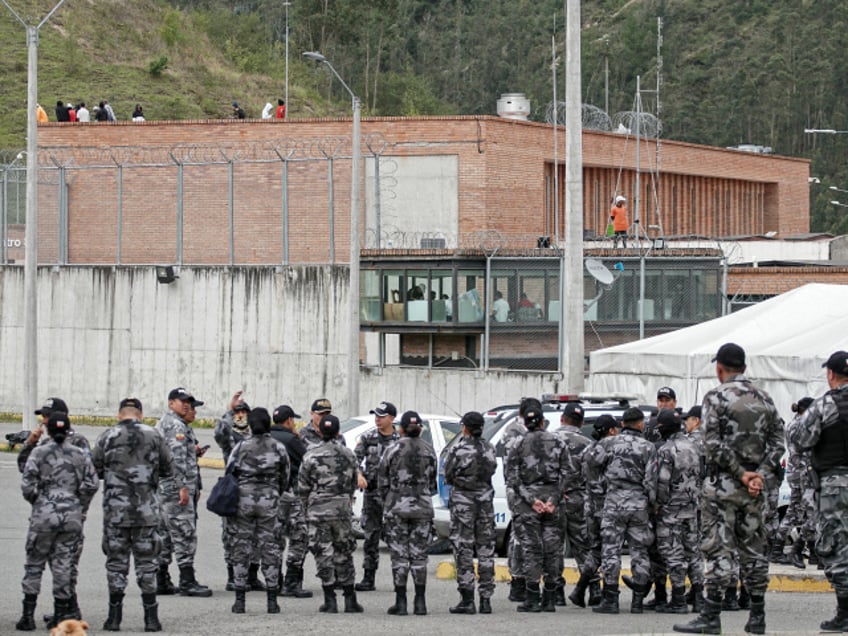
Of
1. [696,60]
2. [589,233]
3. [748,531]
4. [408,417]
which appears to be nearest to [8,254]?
[589,233]

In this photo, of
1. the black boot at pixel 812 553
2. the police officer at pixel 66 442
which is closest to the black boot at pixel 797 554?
the black boot at pixel 812 553

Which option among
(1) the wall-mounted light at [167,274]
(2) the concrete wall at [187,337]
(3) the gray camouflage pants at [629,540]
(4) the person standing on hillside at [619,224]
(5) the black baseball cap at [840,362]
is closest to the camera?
(5) the black baseball cap at [840,362]

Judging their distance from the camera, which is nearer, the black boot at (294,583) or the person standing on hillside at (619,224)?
the black boot at (294,583)

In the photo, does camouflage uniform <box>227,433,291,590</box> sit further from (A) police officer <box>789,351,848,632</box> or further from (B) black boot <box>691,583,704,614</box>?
(A) police officer <box>789,351,848,632</box>

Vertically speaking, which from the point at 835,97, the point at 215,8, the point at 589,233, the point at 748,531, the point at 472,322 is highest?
the point at 215,8

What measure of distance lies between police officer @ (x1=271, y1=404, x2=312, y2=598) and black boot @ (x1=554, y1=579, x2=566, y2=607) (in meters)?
2.19

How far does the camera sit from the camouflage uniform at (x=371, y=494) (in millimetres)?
14133

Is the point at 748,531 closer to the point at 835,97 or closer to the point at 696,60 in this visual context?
the point at 835,97

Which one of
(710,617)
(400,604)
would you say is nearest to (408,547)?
(400,604)

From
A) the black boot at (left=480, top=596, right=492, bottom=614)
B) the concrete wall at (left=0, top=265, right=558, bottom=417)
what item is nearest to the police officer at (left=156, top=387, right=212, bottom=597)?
the black boot at (left=480, top=596, right=492, bottom=614)

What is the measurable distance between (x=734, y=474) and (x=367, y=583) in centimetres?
498

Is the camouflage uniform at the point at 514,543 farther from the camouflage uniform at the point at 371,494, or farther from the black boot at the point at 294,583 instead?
the black boot at the point at 294,583

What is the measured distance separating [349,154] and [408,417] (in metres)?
27.8

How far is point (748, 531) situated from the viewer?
396 inches
